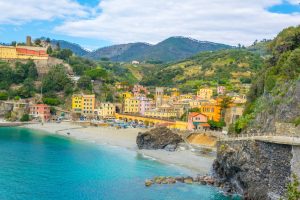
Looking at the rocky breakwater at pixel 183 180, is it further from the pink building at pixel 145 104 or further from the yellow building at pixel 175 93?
the yellow building at pixel 175 93

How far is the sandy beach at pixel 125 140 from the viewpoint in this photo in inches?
1775

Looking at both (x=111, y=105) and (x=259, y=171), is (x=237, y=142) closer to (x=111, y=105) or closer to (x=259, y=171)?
(x=259, y=171)

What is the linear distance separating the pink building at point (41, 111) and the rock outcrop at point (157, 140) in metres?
39.5

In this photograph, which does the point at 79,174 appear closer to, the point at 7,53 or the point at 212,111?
the point at 212,111

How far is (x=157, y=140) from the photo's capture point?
5619cm

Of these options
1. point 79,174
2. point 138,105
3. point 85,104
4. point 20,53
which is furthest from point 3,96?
point 79,174

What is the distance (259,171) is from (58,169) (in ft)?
71.1

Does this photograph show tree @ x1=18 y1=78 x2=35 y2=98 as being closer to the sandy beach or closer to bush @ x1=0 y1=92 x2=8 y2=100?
bush @ x1=0 y1=92 x2=8 y2=100

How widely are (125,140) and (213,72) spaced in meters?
70.8

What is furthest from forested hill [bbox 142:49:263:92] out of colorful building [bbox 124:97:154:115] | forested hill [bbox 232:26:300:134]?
forested hill [bbox 232:26:300:134]

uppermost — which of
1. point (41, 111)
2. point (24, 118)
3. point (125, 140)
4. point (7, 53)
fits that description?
point (7, 53)

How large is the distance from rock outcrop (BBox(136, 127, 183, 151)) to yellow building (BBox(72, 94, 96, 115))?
41193 mm

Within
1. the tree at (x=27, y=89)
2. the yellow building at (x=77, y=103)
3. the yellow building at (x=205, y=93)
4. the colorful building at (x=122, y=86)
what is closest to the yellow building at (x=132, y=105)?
the yellow building at (x=77, y=103)

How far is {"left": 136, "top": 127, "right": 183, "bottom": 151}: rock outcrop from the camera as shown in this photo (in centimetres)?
5600
